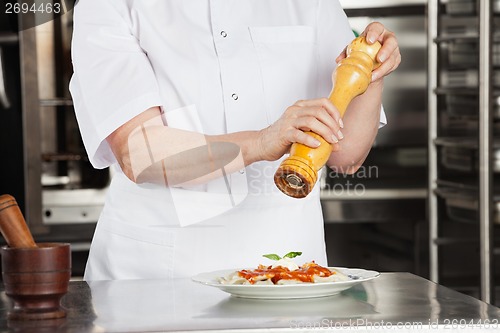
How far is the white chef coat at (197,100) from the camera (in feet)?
5.79

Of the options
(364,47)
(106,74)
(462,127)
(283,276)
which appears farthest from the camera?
(462,127)

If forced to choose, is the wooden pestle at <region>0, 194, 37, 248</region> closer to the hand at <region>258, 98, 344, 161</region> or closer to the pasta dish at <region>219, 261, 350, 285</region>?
the pasta dish at <region>219, 261, 350, 285</region>

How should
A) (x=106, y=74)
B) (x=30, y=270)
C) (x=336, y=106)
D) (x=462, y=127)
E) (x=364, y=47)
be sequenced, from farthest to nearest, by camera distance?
(x=462, y=127) → (x=106, y=74) → (x=364, y=47) → (x=336, y=106) → (x=30, y=270)

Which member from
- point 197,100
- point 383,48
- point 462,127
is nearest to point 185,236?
point 197,100

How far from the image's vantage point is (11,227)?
1281 mm

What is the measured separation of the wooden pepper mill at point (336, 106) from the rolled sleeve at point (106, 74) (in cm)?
41

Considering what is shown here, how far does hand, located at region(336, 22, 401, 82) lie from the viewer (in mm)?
1626

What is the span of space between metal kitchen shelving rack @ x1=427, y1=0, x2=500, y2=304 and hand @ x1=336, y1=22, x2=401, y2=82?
1928 millimetres

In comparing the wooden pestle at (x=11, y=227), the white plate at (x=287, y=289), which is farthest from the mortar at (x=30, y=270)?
the white plate at (x=287, y=289)

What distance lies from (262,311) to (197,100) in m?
0.65

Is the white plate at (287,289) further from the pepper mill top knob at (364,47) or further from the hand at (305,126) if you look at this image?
the pepper mill top knob at (364,47)

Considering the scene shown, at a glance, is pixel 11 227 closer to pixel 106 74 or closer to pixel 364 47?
pixel 106 74

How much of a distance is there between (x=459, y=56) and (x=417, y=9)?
0.29 m

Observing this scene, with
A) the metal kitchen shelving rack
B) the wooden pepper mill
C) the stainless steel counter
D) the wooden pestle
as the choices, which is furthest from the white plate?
the metal kitchen shelving rack
